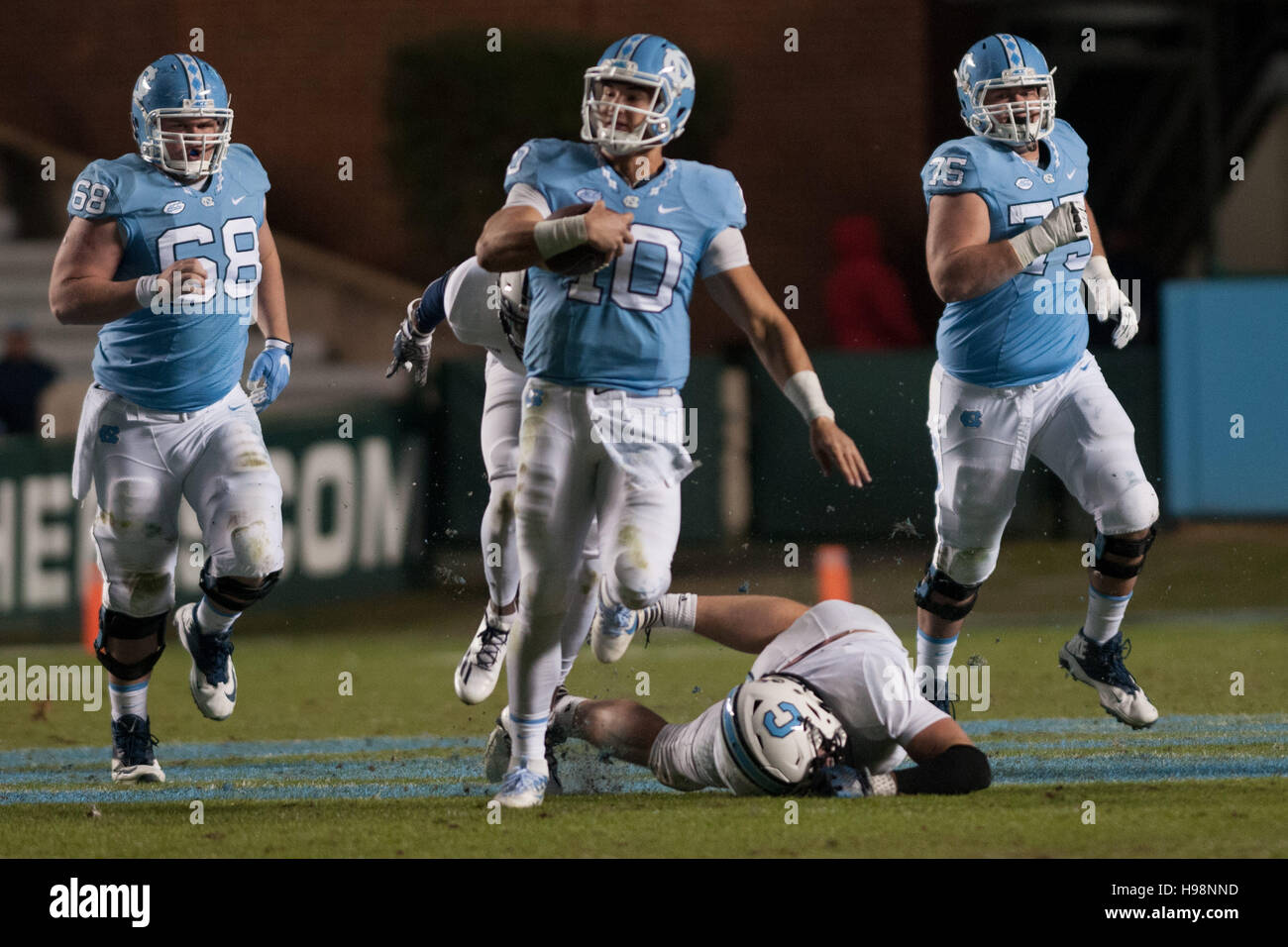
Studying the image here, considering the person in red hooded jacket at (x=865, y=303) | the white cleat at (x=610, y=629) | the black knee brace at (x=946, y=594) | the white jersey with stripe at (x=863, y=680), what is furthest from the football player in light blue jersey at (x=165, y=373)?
the person in red hooded jacket at (x=865, y=303)

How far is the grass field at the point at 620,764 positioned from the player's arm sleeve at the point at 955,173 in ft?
5.74

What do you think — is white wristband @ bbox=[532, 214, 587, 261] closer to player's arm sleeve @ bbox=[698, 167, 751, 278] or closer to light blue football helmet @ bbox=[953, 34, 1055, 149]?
player's arm sleeve @ bbox=[698, 167, 751, 278]

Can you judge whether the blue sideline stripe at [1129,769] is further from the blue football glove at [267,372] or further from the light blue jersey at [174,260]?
the light blue jersey at [174,260]

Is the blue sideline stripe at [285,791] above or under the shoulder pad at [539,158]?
under

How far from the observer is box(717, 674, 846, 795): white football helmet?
17.7 feet

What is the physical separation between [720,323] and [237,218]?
818 centimetres

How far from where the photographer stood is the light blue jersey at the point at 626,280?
5.39 metres

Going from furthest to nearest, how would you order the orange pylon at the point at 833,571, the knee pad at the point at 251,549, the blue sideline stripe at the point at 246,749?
the orange pylon at the point at 833,571, the blue sideline stripe at the point at 246,749, the knee pad at the point at 251,549

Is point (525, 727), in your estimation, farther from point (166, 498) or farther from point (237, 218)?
point (237, 218)

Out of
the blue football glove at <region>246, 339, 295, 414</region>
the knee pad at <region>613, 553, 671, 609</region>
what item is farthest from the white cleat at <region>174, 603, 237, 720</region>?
the knee pad at <region>613, 553, 671, 609</region>

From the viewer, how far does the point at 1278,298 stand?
1058cm

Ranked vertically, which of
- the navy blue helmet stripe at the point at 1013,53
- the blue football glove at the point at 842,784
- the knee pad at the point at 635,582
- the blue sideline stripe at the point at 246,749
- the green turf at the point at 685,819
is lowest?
the blue sideline stripe at the point at 246,749

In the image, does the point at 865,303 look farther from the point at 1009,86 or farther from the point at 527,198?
the point at 527,198
